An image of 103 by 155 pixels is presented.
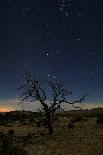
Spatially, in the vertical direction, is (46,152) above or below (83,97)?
below

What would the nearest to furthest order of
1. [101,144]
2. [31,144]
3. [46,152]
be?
[46,152]
[101,144]
[31,144]

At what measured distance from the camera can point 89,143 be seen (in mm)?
29281

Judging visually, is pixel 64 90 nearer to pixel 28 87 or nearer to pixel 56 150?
pixel 28 87

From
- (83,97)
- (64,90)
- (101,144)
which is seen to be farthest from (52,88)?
(101,144)

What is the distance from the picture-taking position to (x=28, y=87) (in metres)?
37.6

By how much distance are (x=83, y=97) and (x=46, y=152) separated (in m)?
14.6

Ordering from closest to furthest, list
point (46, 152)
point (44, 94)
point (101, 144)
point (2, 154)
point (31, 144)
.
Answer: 1. point (2, 154)
2. point (46, 152)
3. point (101, 144)
4. point (31, 144)
5. point (44, 94)

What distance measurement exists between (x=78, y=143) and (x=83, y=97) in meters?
10.2

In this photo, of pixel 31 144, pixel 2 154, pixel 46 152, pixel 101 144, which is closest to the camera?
pixel 2 154

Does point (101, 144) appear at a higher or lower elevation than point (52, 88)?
lower

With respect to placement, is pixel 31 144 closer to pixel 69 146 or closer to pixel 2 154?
pixel 69 146

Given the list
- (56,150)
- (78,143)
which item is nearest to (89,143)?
(78,143)

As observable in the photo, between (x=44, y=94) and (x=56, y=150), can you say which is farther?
(x=44, y=94)

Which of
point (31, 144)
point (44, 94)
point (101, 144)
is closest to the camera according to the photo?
point (101, 144)
